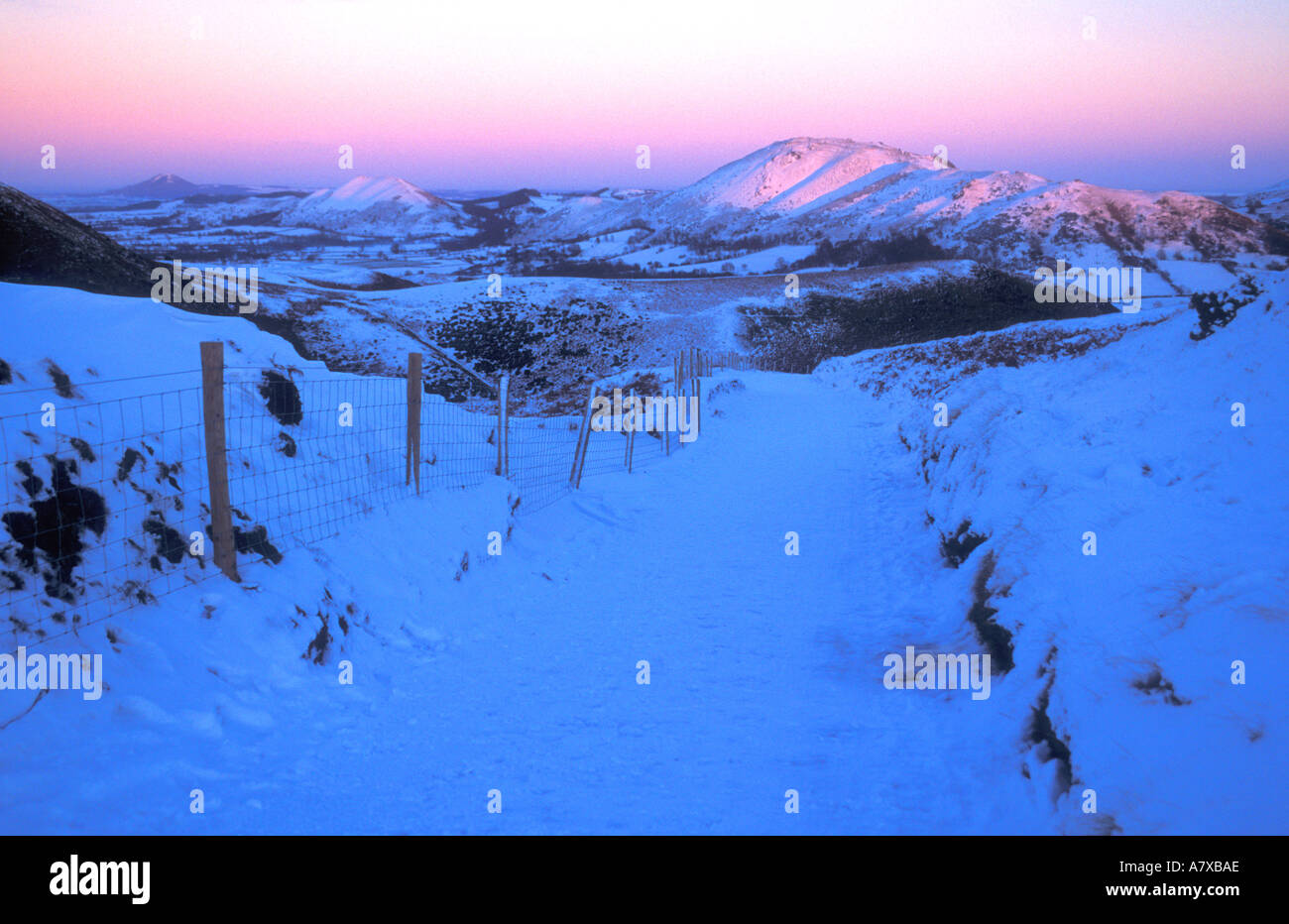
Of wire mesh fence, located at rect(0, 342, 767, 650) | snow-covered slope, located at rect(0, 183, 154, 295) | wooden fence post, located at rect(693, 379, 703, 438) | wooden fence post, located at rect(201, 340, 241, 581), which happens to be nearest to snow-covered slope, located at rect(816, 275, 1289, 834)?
wooden fence post, located at rect(201, 340, 241, 581)

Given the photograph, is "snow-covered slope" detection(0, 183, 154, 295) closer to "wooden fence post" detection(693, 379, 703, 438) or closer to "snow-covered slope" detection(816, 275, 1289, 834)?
"wooden fence post" detection(693, 379, 703, 438)

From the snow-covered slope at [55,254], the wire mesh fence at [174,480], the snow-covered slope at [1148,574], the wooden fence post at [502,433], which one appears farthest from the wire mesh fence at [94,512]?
the snow-covered slope at [55,254]

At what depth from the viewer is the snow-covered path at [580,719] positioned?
4238 millimetres

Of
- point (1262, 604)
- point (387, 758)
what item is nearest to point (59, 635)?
point (387, 758)

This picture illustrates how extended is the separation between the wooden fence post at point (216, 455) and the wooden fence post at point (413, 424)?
9.19ft

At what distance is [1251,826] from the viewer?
3320 millimetres

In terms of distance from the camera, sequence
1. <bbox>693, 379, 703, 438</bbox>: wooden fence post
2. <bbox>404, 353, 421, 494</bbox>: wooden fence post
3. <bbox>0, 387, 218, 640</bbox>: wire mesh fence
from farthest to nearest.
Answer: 1. <bbox>693, 379, 703, 438</bbox>: wooden fence post
2. <bbox>404, 353, 421, 494</bbox>: wooden fence post
3. <bbox>0, 387, 218, 640</bbox>: wire mesh fence

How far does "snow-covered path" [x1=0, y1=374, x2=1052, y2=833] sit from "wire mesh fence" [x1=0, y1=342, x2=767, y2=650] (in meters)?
0.45

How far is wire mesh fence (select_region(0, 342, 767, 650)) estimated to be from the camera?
486cm

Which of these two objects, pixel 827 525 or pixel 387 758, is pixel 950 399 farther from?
pixel 387 758

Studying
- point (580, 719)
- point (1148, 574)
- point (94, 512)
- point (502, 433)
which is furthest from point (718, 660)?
point (502, 433)

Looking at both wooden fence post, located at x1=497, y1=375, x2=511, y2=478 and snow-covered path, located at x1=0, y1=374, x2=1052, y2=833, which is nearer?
snow-covered path, located at x1=0, y1=374, x2=1052, y2=833

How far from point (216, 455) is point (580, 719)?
11.0ft

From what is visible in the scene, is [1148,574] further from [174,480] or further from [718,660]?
[174,480]
